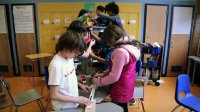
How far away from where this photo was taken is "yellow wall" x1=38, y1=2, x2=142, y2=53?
4.14 m

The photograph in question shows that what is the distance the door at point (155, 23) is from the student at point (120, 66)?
2.92m

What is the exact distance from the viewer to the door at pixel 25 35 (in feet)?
13.8

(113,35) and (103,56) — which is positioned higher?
(113,35)

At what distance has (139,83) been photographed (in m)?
2.03

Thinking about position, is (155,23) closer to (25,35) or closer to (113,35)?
(113,35)

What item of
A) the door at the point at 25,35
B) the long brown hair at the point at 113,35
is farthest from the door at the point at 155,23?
the long brown hair at the point at 113,35

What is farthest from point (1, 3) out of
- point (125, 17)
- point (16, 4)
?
point (125, 17)

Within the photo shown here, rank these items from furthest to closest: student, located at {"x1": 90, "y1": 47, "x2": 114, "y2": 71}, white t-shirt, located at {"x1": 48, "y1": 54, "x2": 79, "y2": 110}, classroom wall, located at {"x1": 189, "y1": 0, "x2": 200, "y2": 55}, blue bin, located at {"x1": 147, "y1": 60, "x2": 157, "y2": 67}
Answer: classroom wall, located at {"x1": 189, "y1": 0, "x2": 200, "y2": 55}, blue bin, located at {"x1": 147, "y1": 60, "x2": 157, "y2": 67}, student, located at {"x1": 90, "y1": 47, "x2": 114, "y2": 71}, white t-shirt, located at {"x1": 48, "y1": 54, "x2": 79, "y2": 110}

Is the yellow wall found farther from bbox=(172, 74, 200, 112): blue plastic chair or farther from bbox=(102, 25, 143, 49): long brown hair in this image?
bbox=(102, 25, 143, 49): long brown hair

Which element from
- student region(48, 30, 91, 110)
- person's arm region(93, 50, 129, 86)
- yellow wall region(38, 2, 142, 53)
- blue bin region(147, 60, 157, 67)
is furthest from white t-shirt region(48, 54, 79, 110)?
yellow wall region(38, 2, 142, 53)

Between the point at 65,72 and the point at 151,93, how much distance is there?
2.78 metres

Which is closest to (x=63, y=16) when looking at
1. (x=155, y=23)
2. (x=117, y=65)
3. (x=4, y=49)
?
(x=4, y=49)

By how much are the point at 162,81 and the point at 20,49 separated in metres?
3.64

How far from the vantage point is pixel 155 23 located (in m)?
4.28
